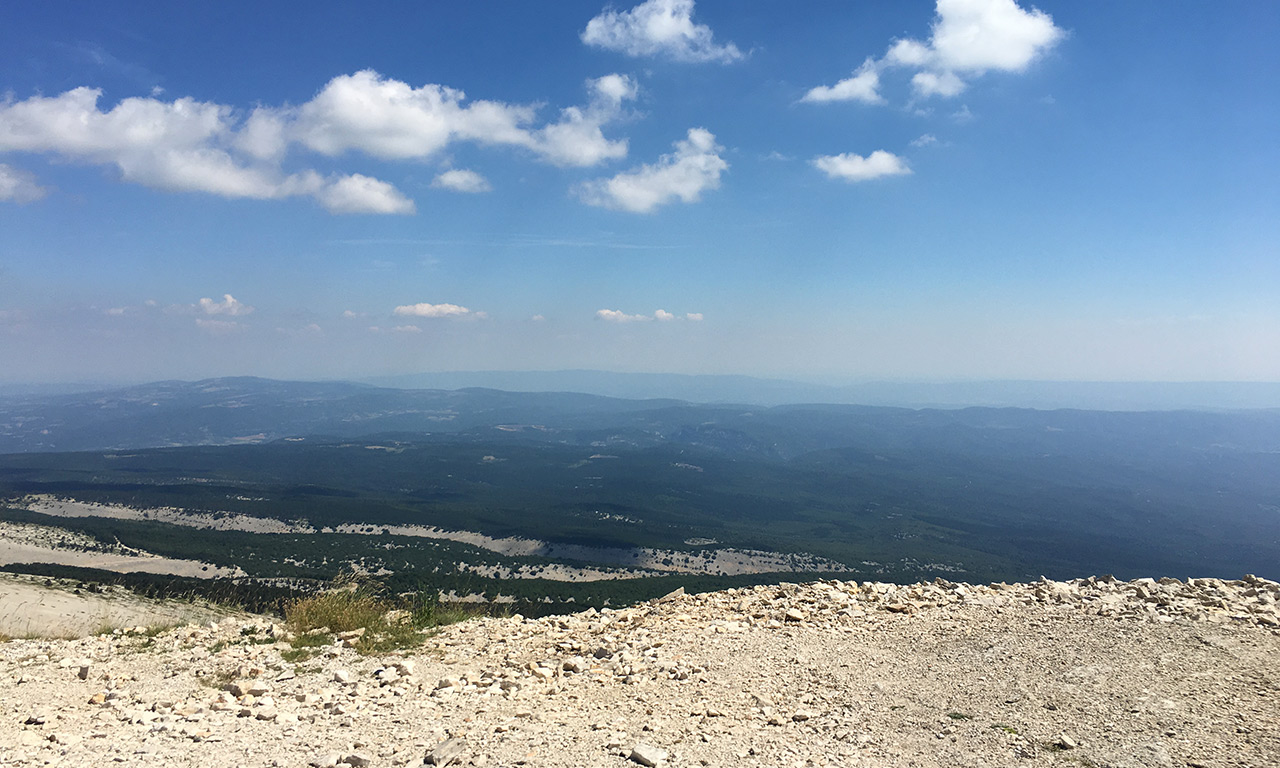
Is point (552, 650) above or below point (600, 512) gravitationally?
above

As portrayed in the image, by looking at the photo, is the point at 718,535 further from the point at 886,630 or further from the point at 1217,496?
the point at 1217,496

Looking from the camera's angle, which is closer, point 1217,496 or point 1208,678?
point 1208,678

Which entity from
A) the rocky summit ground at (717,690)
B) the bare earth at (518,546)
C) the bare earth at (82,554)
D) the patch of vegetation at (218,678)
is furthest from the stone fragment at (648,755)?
the bare earth at (518,546)

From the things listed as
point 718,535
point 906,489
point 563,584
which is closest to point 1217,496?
point 906,489

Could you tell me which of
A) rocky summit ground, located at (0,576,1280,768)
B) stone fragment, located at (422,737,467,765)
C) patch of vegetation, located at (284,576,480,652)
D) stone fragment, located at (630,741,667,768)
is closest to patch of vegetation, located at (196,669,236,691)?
rocky summit ground, located at (0,576,1280,768)

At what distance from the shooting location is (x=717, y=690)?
6363 mm

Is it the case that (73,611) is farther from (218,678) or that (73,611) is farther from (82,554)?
(82,554)

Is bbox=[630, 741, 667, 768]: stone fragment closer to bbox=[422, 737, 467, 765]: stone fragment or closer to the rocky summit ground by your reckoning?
the rocky summit ground

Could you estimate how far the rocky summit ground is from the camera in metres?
5.04

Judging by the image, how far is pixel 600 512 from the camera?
141m

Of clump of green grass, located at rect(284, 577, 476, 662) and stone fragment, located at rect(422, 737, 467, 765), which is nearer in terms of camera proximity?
stone fragment, located at rect(422, 737, 467, 765)

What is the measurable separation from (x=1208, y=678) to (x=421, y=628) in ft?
31.9

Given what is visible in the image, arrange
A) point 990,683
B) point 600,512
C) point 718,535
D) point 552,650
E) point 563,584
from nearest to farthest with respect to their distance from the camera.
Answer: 1. point 990,683
2. point 552,650
3. point 563,584
4. point 718,535
5. point 600,512

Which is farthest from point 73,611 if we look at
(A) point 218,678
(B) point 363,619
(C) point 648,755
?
(C) point 648,755
